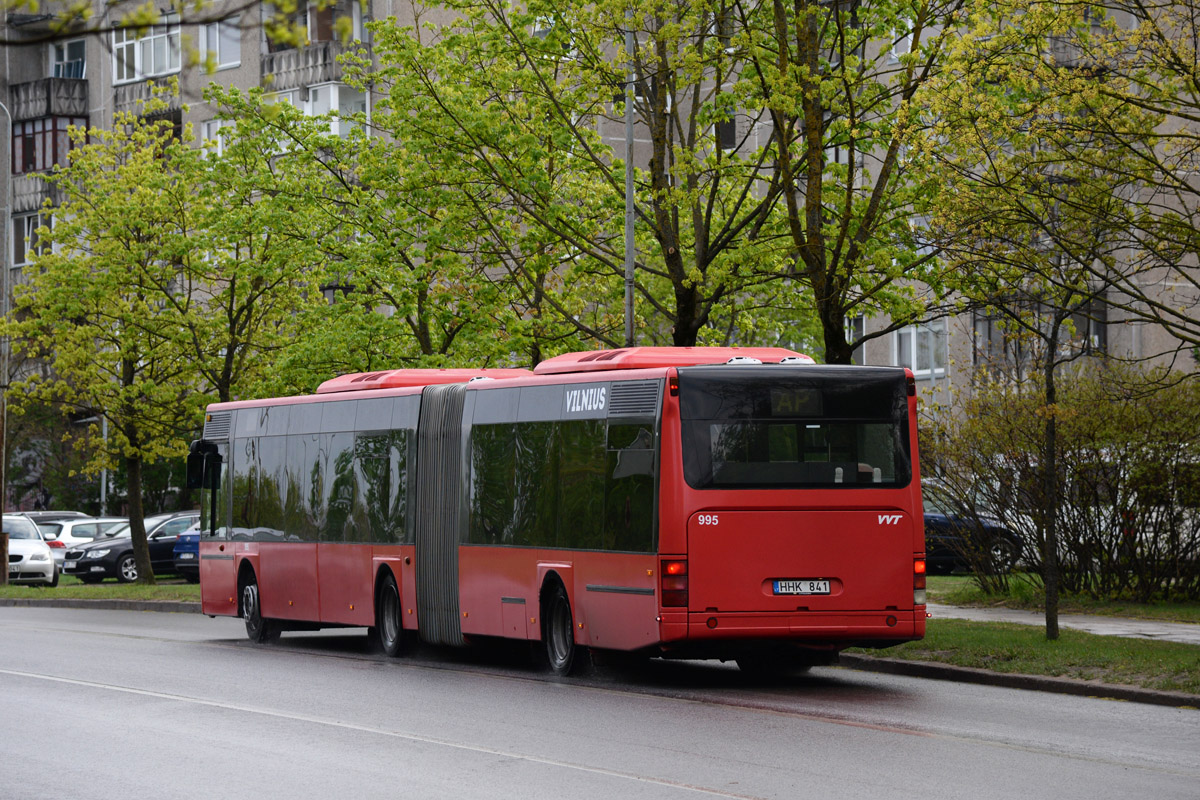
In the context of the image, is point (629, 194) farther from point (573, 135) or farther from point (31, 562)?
point (31, 562)

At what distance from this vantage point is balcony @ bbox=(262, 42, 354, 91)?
5925 centimetres

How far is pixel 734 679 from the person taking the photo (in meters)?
16.8

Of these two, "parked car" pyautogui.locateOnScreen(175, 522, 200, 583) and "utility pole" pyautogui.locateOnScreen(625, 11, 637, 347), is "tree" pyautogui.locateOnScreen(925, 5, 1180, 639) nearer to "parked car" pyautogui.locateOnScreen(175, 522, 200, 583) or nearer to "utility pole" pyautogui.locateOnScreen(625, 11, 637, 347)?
"utility pole" pyautogui.locateOnScreen(625, 11, 637, 347)

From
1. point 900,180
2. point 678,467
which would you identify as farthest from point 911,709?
point 900,180

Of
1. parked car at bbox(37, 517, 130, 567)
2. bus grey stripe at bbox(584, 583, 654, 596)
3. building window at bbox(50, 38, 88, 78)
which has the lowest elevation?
bus grey stripe at bbox(584, 583, 654, 596)

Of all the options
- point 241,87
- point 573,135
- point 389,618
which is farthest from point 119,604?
point 241,87

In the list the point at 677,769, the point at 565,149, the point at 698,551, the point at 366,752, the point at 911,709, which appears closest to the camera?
the point at 677,769

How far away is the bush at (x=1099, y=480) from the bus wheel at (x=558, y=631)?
26.0 ft

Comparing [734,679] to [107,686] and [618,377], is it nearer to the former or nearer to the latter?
[618,377]

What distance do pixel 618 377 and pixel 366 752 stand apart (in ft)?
19.7

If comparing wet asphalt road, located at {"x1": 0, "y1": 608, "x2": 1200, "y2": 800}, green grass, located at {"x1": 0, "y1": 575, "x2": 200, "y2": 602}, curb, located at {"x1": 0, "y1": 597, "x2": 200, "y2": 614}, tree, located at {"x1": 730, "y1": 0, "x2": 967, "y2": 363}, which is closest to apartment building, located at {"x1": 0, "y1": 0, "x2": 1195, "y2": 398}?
green grass, located at {"x1": 0, "y1": 575, "x2": 200, "y2": 602}

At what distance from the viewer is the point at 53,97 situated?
71.6m

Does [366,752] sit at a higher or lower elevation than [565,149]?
lower

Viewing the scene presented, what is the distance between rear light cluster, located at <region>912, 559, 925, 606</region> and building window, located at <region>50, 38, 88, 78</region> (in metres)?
64.0
